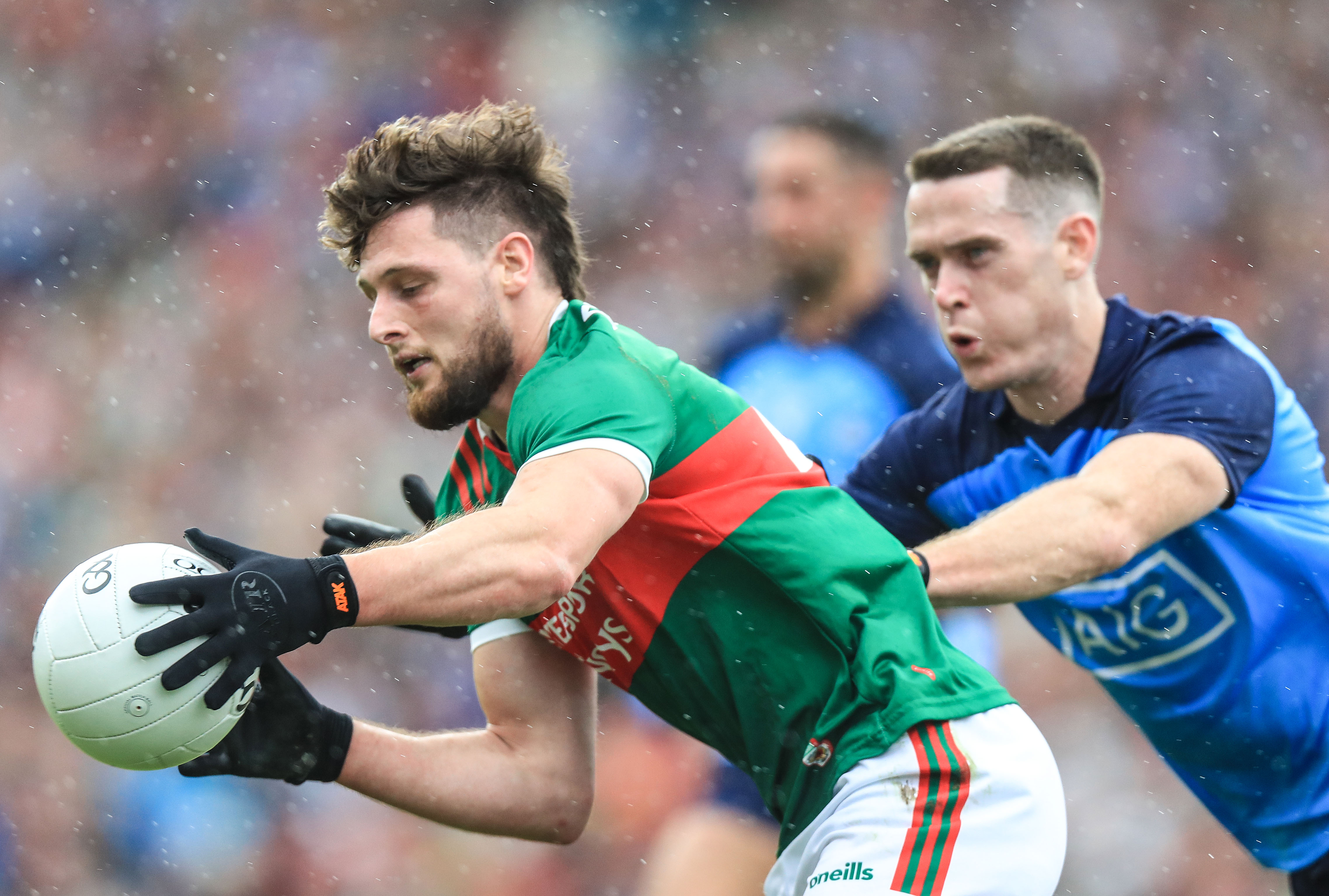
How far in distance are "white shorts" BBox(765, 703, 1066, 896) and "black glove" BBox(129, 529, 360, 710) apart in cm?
113

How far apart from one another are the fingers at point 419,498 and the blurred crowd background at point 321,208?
11.8 ft

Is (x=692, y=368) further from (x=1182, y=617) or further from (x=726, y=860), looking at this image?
(x=726, y=860)

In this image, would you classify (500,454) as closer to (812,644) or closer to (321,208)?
(812,644)

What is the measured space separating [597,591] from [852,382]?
2459mm

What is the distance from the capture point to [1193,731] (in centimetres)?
380

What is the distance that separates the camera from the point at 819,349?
17.2ft

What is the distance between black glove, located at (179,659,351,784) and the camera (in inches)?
118

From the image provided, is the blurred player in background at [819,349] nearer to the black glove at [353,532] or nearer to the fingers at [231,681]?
the black glove at [353,532]

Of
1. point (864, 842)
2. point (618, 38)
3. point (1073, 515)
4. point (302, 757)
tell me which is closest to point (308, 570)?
point (302, 757)

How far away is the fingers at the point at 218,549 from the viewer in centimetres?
227

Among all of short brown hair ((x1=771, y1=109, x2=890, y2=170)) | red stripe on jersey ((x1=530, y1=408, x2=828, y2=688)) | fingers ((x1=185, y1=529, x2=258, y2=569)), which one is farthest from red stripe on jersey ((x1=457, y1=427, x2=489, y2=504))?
short brown hair ((x1=771, y1=109, x2=890, y2=170))

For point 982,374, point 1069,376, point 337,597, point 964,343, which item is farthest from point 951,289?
point 337,597

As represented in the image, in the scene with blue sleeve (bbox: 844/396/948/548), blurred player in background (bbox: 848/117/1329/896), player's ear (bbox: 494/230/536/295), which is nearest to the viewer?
player's ear (bbox: 494/230/536/295)

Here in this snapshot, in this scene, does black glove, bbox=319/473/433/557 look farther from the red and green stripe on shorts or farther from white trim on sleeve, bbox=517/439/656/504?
the red and green stripe on shorts
